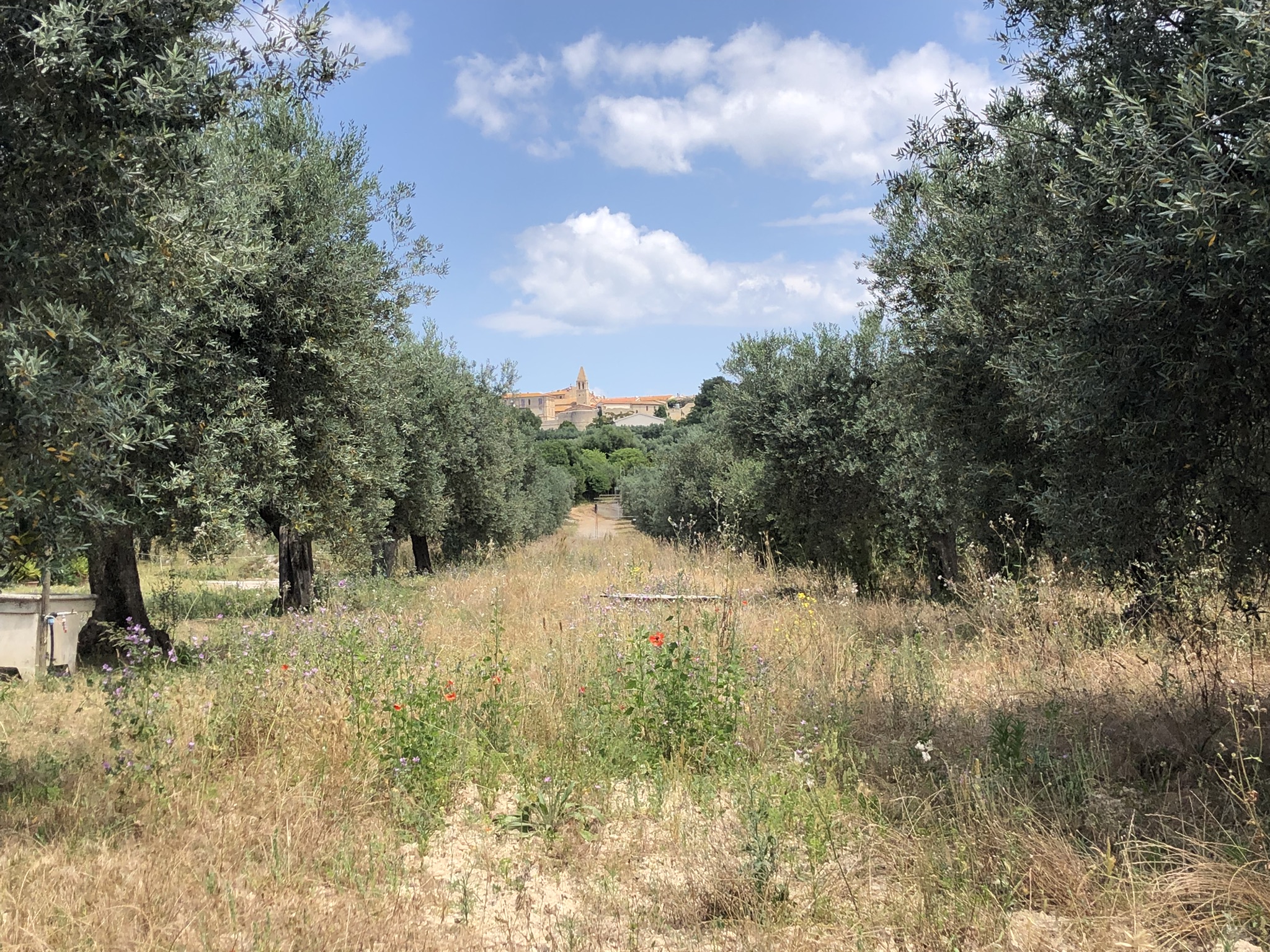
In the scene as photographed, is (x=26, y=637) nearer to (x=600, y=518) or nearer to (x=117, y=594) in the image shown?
(x=117, y=594)

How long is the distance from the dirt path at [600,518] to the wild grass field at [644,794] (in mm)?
47688

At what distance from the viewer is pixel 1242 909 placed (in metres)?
3.34

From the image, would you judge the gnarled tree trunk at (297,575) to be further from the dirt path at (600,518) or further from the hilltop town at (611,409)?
the hilltop town at (611,409)

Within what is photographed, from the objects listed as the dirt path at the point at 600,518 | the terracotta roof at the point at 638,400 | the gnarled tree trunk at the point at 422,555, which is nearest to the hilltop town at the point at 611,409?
the terracotta roof at the point at 638,400

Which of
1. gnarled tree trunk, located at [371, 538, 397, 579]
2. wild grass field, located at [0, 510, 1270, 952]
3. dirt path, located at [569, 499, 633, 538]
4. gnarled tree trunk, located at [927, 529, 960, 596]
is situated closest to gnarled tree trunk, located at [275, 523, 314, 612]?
wild grass field, located at [0, 510, 1270, 952]

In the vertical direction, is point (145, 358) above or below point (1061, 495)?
above

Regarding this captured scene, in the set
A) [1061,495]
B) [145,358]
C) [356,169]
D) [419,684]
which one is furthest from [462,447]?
[1061,495]

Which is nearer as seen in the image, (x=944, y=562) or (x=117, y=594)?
(x=117, y=594)

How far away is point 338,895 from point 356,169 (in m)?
9.78

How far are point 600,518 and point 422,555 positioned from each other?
5298cm

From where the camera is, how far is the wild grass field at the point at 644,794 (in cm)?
350

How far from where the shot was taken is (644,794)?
17.0 feet

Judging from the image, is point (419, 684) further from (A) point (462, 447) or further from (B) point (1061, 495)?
(A) point (462, 447)

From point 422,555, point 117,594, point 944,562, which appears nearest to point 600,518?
point 422,555
